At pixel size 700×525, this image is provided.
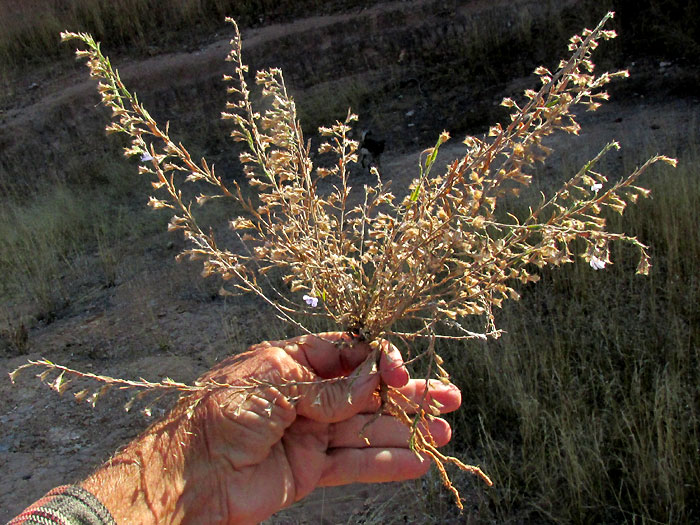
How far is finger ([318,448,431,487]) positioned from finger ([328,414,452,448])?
0.07 feet

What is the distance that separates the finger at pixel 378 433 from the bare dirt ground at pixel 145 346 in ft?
2.20

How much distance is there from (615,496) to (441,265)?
1251 mm

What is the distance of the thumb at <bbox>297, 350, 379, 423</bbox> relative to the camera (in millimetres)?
1479

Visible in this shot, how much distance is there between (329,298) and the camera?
5.01 ft

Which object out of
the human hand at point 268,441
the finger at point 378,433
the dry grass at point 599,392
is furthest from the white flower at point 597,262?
the dry grass at point 599,392

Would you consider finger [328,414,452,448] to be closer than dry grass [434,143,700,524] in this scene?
Yes

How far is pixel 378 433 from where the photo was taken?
1754 millimetres

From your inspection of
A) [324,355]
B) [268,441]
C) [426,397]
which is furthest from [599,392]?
[268,441]

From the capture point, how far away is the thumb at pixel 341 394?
1.48 meters

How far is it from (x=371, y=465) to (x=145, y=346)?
2.46m

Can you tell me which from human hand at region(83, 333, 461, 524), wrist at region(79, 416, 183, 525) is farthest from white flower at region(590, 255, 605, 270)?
wrist at region(79, 416, 183, 525)

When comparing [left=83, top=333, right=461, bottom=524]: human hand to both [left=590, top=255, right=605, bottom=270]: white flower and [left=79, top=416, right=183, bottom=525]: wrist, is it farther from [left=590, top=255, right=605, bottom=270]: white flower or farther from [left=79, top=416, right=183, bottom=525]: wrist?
[left=590, top=255, right=605, bottom=270]: white flower

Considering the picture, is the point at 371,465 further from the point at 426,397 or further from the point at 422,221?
the point at 422,221

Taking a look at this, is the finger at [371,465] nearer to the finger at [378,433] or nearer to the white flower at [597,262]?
the finger at [378,433]
